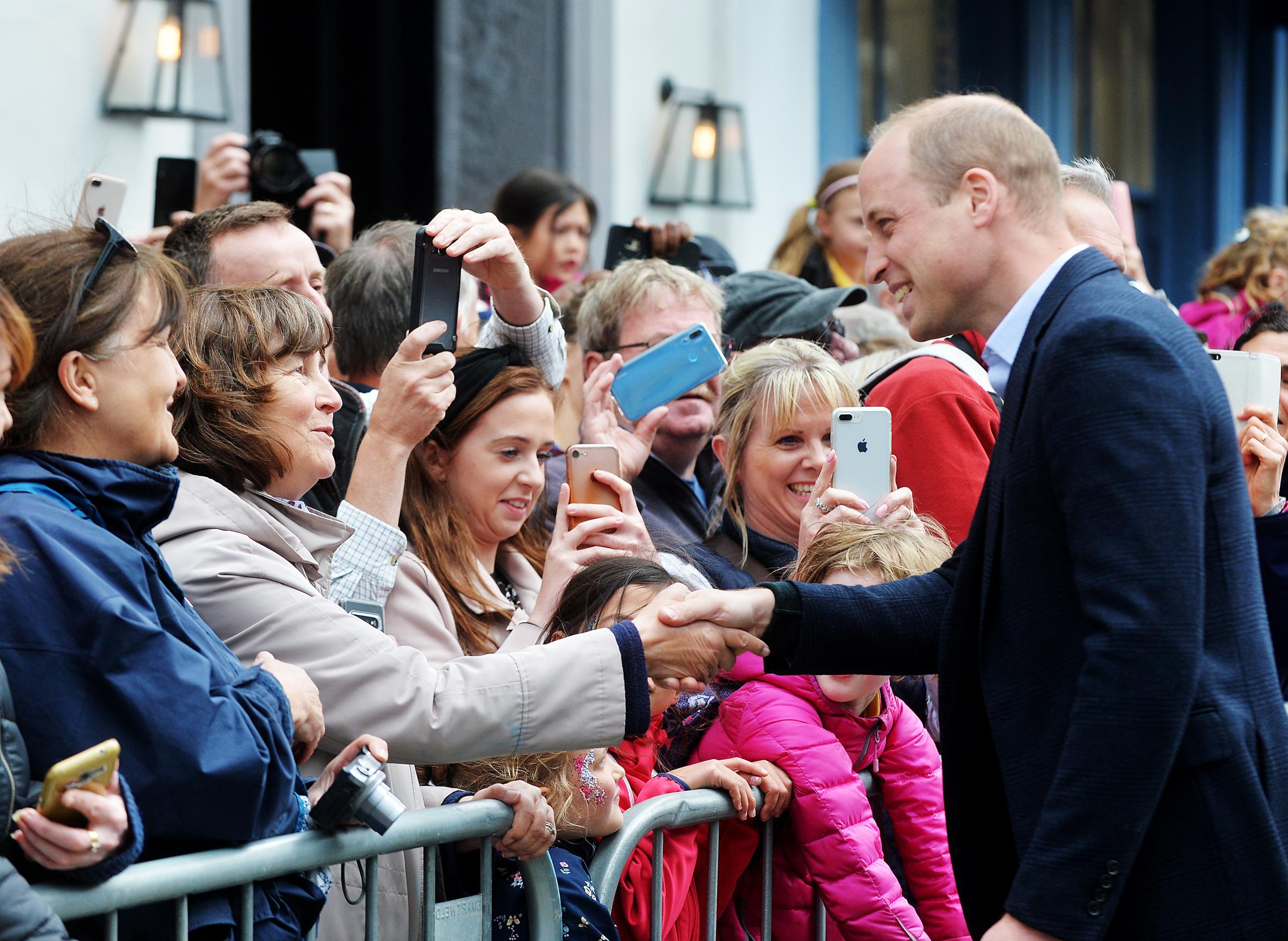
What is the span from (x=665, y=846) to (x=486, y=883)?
0.45 m

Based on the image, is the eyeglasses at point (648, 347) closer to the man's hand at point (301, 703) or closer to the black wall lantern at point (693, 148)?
the man's hand at point (301, 703)

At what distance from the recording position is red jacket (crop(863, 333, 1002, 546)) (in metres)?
3.29

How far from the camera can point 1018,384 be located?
2.09m

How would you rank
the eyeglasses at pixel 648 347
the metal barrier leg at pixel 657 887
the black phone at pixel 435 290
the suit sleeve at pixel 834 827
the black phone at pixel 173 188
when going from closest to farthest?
the metal barrier leg at pixel 657 887
the suit sleeve at pixel 834 827
the black phone at pixel 435 290
the eyeglasses at pixel 648 347
the black phone at pixel 173 188

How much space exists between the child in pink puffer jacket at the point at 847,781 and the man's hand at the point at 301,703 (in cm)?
98

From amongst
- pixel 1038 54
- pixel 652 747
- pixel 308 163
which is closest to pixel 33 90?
pixel 308 163

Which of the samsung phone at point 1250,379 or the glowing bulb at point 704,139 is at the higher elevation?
the glowing bulb at point 704,139

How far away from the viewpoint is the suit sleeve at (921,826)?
9.58ft

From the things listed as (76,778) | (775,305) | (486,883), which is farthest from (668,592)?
(775,305)

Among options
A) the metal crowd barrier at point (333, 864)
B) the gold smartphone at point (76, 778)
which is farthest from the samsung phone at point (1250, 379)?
the gold smartphone at point (76, 778)

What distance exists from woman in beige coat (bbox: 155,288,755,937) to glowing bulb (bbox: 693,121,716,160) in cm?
519

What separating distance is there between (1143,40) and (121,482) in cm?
1223

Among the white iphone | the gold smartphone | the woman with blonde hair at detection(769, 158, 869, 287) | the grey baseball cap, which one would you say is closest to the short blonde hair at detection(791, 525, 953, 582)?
the white iphone

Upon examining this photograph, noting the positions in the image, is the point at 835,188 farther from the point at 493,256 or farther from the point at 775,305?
the point at 493,256
